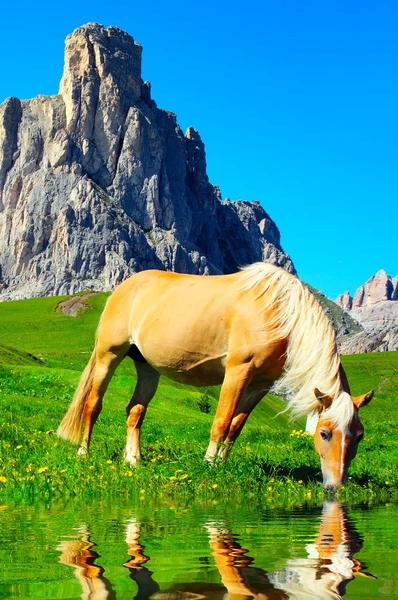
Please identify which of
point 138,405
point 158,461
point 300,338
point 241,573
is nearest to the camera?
point 241,573

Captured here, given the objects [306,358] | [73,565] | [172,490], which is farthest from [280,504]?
[73,565]

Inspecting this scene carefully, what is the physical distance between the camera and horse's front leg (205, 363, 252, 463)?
9969 millimetres

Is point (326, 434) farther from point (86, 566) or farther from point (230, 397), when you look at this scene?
point (86, 566)

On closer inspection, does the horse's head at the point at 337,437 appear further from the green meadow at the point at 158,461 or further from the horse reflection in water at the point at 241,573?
the horse reflection in water at the point at 241,573

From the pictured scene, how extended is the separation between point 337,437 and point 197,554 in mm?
4941

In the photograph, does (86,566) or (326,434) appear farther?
(326,434)

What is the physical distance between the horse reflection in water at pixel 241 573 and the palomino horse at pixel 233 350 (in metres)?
4.30

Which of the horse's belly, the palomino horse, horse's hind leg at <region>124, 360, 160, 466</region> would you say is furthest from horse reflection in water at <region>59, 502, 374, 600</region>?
horse's hind leg at <region>124, 360, 160, 466</region>

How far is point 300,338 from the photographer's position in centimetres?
988

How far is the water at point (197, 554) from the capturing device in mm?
3078

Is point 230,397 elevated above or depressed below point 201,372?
below

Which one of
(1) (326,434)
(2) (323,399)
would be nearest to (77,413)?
(2) (323,399)

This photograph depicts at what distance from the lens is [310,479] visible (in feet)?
31.7

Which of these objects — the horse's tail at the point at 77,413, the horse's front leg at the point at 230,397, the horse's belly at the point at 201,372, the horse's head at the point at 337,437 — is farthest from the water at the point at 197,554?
the horse's tail at the point at 77,413
